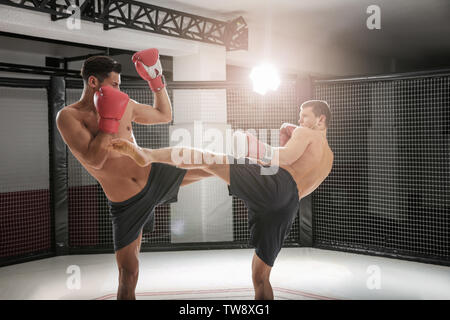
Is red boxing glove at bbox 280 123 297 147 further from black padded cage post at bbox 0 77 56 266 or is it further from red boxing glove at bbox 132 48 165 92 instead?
black padded cage post at bbox 0 77 56 266

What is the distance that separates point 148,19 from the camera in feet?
16.2

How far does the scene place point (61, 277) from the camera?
156 inches

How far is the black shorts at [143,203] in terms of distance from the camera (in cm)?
243

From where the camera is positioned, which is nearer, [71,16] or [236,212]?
[71,16]

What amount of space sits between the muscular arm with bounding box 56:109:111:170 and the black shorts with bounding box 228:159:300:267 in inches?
26.6

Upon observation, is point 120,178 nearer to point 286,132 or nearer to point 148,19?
point 286,132

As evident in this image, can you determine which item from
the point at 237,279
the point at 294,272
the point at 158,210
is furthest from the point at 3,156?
the point at 294,272

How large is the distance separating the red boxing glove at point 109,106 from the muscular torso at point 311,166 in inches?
37.3

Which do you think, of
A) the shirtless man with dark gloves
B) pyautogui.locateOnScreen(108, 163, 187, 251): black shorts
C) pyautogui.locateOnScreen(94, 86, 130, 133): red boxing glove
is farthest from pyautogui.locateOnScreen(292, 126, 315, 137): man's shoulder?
pyautogui.locateOnScreen(94, 86, 130, 133): red boxing glove

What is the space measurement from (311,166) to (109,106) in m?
1.18

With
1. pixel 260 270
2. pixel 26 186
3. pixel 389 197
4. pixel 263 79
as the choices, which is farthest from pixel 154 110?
pixel 389 197
